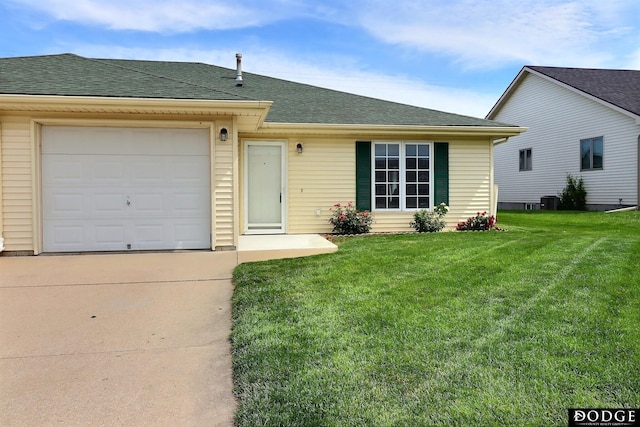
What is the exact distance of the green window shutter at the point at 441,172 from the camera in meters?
10.4

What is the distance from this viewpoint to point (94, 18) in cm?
1081

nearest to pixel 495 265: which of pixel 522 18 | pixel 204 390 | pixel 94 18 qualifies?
pixel 204 390

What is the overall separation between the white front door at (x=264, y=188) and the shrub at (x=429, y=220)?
3235 mm

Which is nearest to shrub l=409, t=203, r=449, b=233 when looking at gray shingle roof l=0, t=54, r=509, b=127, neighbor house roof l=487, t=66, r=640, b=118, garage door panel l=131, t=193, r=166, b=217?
gray shingle roof l=0, t=54, r=509, b=127

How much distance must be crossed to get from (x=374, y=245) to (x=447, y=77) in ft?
46.9

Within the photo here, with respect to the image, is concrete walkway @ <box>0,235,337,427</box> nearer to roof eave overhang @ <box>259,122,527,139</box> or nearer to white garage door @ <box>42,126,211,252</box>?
white garage door @ <box>42,126,211,252</box>

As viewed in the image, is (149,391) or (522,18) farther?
(522,18)

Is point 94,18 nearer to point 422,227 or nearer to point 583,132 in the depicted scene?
point 422,227

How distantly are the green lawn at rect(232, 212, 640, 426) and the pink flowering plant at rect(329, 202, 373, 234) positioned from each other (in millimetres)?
4094

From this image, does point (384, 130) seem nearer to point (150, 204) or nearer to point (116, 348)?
point (150, 204)

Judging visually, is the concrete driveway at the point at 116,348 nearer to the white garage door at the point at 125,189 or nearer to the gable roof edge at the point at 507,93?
the white garage door at the point at 125,189

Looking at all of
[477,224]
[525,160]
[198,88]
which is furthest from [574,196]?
[198,88]

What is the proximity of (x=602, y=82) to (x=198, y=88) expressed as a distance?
56.4ft

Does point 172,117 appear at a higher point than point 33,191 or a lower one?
higher
